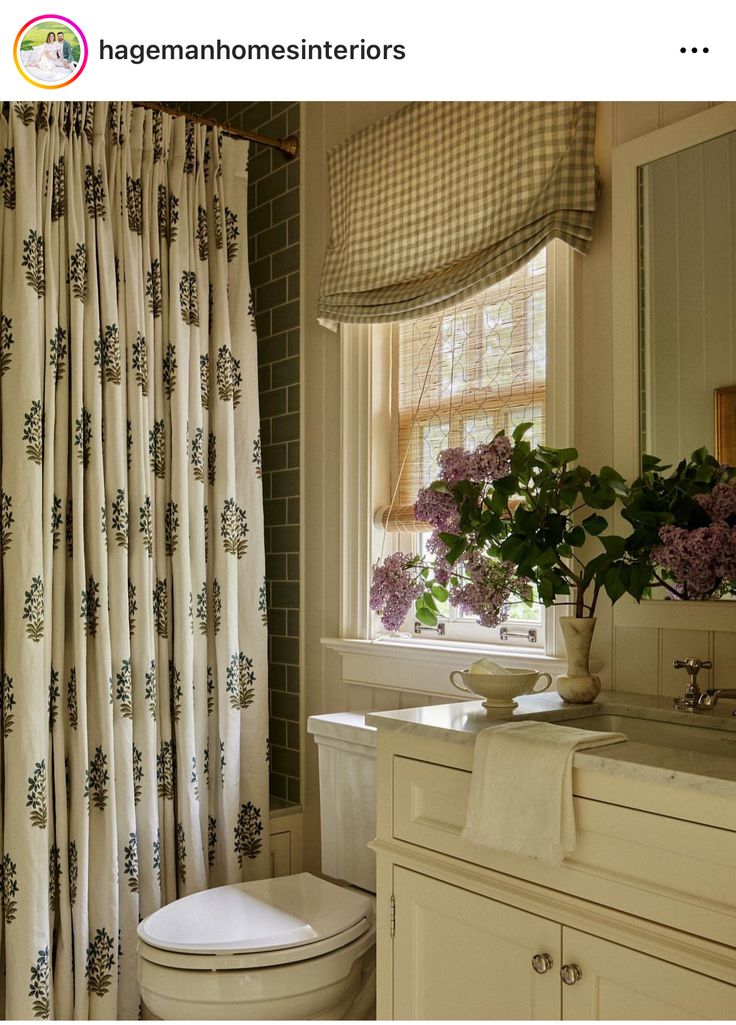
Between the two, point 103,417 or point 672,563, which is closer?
point 672,563

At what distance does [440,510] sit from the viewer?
6.47ft

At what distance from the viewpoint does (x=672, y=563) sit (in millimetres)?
1669

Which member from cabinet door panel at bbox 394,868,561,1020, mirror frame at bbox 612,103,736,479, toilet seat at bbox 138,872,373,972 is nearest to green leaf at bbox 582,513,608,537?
mirror frame at bbox 612,103,736,479

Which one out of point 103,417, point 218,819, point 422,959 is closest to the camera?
point 422,959

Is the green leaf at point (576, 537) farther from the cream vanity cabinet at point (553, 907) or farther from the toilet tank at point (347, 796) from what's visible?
the toilet tank at point (347, 796)

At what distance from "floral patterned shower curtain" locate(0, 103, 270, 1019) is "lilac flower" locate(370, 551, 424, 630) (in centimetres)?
73

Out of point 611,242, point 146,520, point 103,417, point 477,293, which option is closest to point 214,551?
point 146,520

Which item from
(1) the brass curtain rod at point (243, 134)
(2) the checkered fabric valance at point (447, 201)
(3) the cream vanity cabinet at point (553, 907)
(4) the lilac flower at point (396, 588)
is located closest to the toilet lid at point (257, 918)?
(3) the cream vanity cabinet at point (553, 907)

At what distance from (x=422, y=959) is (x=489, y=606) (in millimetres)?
648

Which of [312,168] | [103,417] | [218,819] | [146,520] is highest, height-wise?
[312,168]

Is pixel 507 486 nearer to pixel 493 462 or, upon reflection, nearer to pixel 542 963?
pixel 493 462

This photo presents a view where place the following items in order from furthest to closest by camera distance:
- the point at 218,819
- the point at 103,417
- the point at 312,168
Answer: the point at 312,168 < the point at 218,819 < the point at 103,417

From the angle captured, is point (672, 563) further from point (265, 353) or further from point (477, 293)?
point (265, 353)
